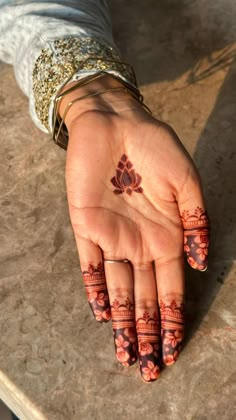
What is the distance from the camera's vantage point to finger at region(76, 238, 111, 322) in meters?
0.97

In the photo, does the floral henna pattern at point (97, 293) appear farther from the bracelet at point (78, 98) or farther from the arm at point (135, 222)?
the bracelet at point (78, 98)

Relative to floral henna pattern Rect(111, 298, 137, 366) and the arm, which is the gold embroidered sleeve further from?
floral henna pattern Rect(111, 298, 137, 366)

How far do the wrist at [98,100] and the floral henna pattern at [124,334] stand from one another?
1.29ft

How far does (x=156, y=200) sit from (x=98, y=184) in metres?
0.12

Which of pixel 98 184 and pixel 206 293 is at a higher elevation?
pixel 98 184

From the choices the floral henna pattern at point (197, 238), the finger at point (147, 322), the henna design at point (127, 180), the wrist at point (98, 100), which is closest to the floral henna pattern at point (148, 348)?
the finger at point (147, 322)

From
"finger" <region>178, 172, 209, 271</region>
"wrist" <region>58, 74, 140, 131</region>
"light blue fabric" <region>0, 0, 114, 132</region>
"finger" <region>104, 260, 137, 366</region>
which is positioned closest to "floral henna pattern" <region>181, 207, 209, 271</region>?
"finger" <region>178, 172, 209, 271</region>

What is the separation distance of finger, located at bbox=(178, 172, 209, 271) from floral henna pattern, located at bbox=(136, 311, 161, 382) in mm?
134

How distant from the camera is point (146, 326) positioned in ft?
3.11

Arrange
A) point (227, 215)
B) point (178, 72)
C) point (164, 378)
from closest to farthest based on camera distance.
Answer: point (164, 378) → point (227, 215) → point (178, 72)

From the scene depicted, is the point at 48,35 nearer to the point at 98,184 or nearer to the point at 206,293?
the point at 98,184

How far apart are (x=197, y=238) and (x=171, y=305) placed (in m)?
0.13

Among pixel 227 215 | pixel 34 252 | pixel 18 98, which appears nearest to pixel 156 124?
pixel 227 215

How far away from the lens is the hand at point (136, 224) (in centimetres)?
95
